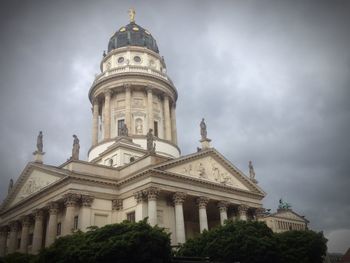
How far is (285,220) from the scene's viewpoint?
69.1 m

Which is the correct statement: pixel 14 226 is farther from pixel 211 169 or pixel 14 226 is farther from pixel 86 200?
pixel 211 169

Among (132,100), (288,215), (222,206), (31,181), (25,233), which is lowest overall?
(25,233)

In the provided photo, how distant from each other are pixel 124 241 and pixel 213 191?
18354 millimetres

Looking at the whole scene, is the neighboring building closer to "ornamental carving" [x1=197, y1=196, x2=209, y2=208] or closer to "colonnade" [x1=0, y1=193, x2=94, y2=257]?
"ornamental carving" [x1=197, y1=196, x2=209, y2=208]

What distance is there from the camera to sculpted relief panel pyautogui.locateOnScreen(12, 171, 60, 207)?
139ft

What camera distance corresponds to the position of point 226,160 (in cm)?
4528

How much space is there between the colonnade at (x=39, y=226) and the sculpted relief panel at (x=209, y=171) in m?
9.78

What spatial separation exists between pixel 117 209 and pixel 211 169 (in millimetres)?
10963

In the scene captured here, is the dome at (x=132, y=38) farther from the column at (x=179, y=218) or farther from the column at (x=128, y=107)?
the column at (x=179, y=218)

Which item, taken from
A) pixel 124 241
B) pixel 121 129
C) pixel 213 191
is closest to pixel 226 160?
pixel 213 191

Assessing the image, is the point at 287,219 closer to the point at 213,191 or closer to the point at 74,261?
the point at 213,191

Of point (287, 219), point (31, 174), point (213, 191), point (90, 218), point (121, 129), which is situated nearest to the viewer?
point (90, 218)

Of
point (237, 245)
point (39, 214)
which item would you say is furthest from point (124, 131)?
point (237, 245)

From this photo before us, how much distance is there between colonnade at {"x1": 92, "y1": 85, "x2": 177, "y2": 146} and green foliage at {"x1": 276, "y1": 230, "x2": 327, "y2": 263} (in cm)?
2182
